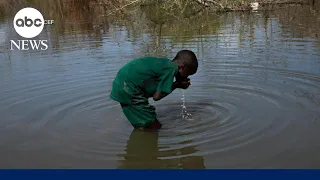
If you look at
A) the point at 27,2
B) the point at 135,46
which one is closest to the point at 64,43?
the point at 135,46

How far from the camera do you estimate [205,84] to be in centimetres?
741

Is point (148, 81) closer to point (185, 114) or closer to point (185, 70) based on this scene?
point (185, 70)

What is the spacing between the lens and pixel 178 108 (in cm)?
629

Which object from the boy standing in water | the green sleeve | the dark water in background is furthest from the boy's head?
the dark water in background

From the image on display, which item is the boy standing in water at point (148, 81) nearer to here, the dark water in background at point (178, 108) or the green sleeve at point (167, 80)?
the green sleeve at point (167, 80)

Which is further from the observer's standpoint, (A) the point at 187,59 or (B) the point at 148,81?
(B) the point at 148,81

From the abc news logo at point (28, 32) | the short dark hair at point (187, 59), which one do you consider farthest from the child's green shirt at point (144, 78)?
the abc news logo at point (28, 32)

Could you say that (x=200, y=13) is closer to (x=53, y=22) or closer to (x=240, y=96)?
(x=53, y=22)

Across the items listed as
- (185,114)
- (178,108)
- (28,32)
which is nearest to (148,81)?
(185,114)

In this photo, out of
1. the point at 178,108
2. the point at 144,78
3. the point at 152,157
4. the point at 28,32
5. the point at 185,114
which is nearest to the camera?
the point at 152,157

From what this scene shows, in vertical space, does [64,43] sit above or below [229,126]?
above

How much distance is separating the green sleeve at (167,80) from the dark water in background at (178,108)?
0.71 meters

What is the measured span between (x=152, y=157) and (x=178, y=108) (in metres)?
1.86

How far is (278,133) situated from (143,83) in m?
1.78
